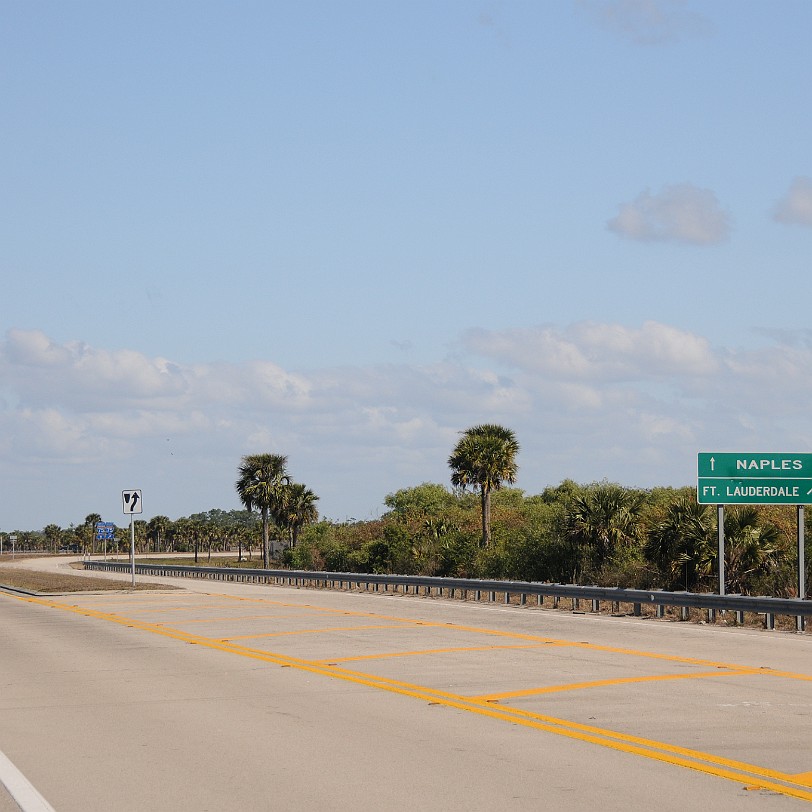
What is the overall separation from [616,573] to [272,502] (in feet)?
205

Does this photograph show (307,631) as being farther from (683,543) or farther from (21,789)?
(683,543)

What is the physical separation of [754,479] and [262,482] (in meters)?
74.2

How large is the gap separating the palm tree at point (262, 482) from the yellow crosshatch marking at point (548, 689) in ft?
234

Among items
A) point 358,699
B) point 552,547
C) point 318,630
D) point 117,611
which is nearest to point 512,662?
point 358,699

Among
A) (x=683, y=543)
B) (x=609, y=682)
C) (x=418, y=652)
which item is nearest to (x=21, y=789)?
(x=609, y=682)

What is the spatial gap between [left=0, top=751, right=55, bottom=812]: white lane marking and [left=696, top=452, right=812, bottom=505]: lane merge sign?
21.1 m

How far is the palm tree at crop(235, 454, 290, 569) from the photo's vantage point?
9900 cm

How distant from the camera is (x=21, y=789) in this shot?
28.8 feet

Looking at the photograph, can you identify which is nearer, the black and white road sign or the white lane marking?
the white lane marking

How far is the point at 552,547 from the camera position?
158 ft

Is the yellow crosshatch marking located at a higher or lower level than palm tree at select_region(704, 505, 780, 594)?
lower

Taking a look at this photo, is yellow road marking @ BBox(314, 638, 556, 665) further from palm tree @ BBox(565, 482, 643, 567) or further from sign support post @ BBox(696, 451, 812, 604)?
palm tree @ BBox(565, 482, 643, 567)

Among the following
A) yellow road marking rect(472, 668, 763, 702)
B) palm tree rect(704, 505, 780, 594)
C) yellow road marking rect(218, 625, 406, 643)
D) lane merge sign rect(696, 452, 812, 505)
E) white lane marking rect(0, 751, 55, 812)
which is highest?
lane merge sign rect(696, 452, 812, 505)

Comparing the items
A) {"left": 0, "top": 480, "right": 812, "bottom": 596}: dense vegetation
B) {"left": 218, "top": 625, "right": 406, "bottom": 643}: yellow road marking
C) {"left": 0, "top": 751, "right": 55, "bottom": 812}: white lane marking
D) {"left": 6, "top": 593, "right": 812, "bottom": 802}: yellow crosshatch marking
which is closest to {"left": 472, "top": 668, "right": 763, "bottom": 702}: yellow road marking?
{"left": 6, "top": 593, "right": 812, "bottom": 802}: yellow crosshatch marking
